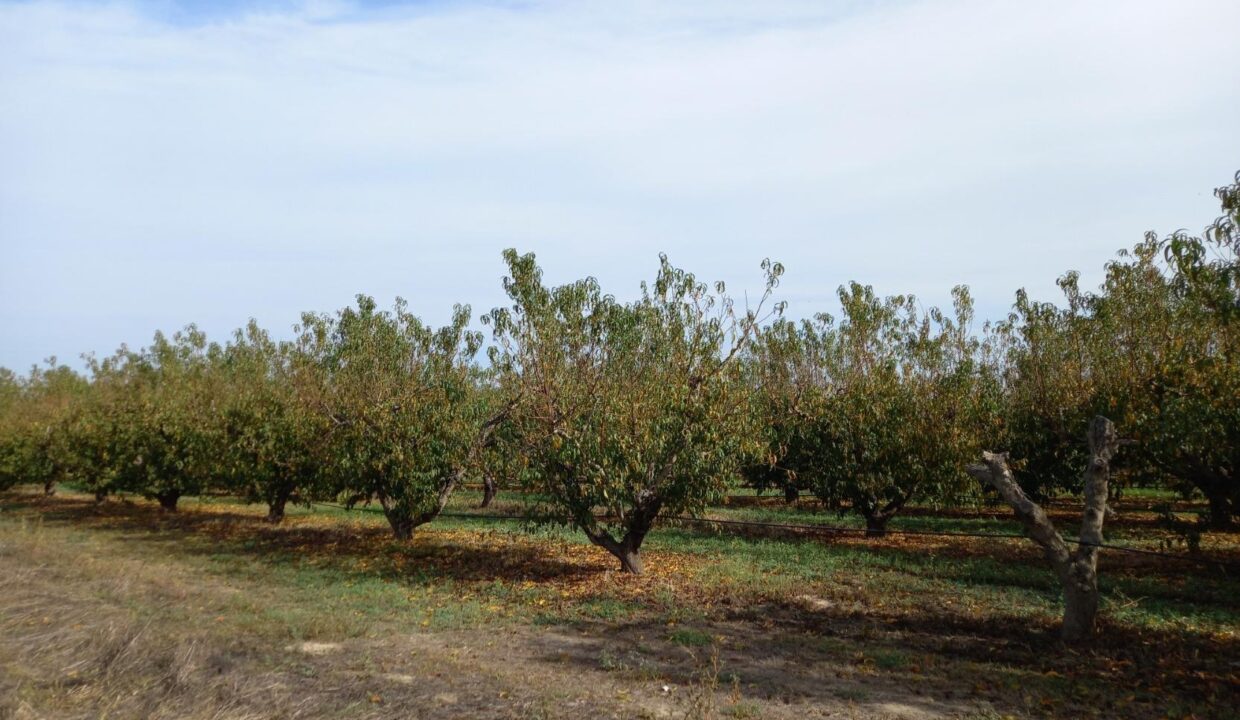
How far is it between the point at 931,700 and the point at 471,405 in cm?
1228

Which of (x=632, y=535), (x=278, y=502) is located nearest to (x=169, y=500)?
(x=278, y=502)

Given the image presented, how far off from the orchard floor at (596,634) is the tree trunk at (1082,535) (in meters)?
0.36

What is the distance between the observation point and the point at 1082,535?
9.94 metres

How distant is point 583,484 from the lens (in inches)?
536

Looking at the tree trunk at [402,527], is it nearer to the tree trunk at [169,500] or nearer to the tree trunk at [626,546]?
the tree trunk at [626,546]

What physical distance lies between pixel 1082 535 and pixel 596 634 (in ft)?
19.4

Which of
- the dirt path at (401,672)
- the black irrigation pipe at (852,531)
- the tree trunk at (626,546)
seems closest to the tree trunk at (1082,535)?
the black irrigation pipe at (852,531)

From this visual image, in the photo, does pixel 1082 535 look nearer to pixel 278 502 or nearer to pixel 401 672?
pixel 401 672

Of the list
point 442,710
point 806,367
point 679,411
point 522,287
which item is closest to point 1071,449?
point 806,367

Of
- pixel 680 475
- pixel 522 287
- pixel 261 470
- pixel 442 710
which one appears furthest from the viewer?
pixel 261 470

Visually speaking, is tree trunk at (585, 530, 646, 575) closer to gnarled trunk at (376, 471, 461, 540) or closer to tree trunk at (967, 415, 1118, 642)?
gnarled trunk at (376, 471, 461, 540)

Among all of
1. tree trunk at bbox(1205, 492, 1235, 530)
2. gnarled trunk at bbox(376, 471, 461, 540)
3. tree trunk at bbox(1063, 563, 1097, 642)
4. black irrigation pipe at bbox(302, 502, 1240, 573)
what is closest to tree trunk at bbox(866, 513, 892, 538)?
black irrigation pipe at bbox(302, 502, 1240, 573)

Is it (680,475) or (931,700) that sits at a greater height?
(680,475)

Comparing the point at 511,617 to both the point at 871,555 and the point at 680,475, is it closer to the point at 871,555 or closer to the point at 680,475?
the point at 680,475
